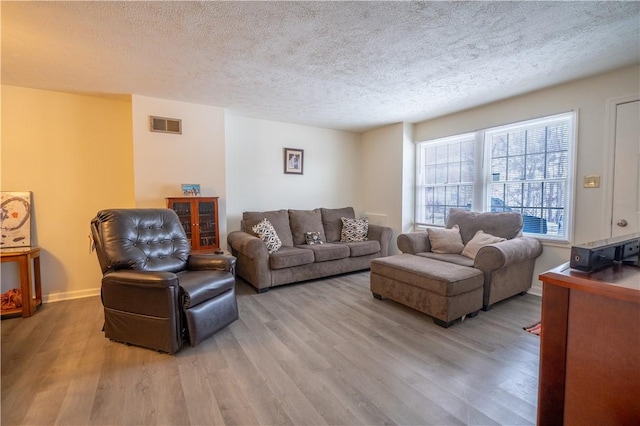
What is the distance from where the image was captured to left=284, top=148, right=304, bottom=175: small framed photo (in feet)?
14.9

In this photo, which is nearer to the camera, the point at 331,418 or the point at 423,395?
the point at 331,418

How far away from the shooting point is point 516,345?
2131 millimetres

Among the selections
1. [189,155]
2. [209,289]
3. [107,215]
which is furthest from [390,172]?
[107,215]

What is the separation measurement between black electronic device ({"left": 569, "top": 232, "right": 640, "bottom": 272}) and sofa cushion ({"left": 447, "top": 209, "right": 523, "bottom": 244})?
6.68ft

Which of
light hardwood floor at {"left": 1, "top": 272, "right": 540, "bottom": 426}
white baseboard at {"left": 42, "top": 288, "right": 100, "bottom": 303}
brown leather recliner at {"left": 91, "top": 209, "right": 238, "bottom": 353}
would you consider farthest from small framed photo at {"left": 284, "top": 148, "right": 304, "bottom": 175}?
white baseboard at {"left": 42, "top": 288, "right": 100, "bottom": 303}

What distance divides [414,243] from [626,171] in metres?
2.03

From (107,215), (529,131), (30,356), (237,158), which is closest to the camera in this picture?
(30,356)

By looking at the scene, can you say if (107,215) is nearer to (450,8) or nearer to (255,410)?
(255,410)

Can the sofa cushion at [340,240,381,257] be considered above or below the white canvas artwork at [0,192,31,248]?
below

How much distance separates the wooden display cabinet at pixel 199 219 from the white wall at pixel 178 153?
279mm

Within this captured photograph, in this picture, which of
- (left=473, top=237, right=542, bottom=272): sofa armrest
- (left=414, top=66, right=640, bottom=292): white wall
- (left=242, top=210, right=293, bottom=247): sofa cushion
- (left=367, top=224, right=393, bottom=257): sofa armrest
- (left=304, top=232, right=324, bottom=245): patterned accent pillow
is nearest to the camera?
(left=473, top=237, right=542, bottom=272): sofa armrest

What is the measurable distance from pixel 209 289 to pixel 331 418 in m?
1.30

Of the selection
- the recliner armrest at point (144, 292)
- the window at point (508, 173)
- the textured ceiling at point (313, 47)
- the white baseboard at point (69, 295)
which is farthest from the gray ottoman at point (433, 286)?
the white baseboard at point (69, 295)

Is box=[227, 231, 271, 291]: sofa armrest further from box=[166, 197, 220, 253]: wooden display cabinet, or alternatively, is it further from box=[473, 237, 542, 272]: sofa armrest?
box=[473, 237, 542, 272]: sofa armrest
